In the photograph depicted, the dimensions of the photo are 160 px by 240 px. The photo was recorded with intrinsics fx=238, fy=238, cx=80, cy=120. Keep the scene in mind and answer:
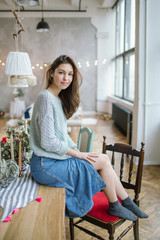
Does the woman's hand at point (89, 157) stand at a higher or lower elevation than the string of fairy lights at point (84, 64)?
lower

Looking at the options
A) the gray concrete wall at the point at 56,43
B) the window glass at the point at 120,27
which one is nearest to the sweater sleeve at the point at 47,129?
the window glass at the point at 120,27

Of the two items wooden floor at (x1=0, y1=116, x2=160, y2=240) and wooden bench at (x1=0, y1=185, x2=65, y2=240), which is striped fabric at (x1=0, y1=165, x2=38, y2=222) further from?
wooden floor at (x1=0, y1=116, x2=160, y2=240)

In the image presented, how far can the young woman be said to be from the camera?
1.53 meters

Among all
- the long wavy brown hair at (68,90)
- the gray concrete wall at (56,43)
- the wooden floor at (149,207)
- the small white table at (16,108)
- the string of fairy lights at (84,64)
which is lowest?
the wooden floor at (149,207)

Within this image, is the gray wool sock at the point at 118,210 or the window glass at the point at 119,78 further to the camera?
the window glass at the point at 119,78

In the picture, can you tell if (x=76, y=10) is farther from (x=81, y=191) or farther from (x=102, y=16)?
(x=81, y=191)

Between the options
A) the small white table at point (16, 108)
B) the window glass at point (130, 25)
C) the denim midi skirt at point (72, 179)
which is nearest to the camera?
the denim midi skirt at point (72, 179)

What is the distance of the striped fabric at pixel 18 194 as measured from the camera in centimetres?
125

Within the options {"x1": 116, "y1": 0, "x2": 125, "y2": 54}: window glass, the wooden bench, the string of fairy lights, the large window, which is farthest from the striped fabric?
the string of fairy lights

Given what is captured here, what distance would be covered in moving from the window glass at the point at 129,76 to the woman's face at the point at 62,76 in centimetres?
548

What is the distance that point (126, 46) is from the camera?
301 inches

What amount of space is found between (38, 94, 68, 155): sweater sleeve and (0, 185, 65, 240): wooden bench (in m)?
0.34

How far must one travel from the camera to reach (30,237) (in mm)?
993

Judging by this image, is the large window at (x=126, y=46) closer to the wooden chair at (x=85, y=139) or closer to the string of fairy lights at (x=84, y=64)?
the string of fairy lights at (x=84, y=64)
